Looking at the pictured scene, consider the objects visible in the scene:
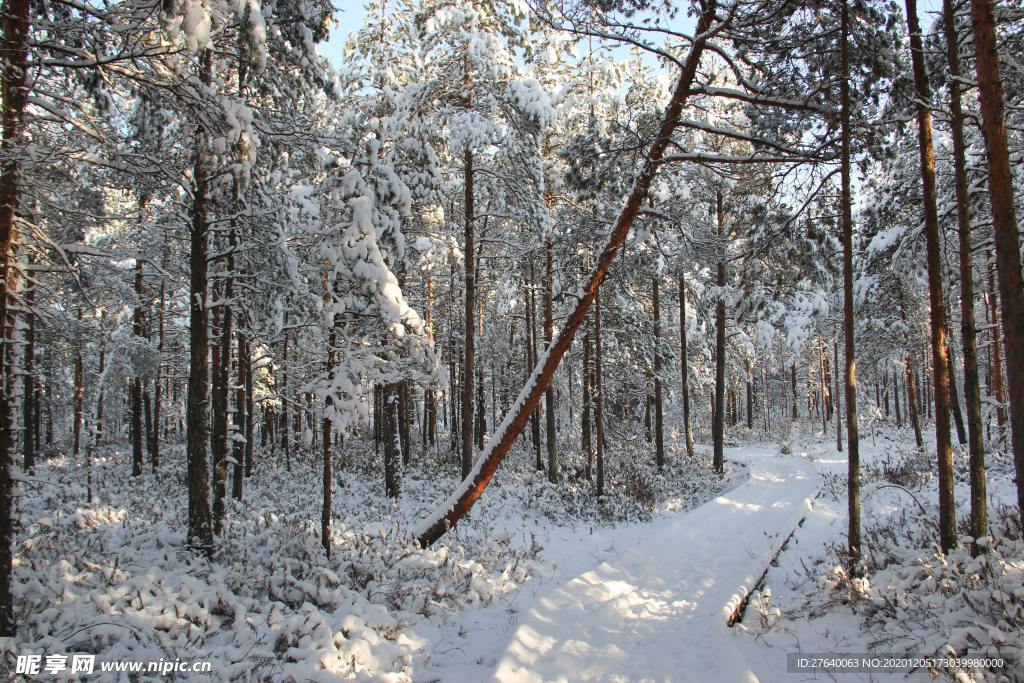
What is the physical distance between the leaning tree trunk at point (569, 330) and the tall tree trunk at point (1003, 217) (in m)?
3.73

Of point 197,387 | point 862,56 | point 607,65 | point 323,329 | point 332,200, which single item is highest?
point 607,65

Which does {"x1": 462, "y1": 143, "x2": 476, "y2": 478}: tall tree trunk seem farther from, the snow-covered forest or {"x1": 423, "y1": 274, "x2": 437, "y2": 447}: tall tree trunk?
{"x1": 423, "y1": 274, "x2": 437, "y2": 447}: tall tree trunk

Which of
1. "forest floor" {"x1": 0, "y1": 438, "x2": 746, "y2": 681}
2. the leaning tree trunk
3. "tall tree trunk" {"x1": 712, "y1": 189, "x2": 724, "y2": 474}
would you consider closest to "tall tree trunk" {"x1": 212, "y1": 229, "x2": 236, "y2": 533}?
"forest floor" {"x1": 0, "y1": 438, "x2": 746, "y2": 681}

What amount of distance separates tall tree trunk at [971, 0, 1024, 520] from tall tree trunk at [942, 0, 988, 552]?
1637 mm

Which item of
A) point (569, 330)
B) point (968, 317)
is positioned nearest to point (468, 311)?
point (569, 330)

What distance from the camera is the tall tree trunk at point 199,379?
831 centimetres

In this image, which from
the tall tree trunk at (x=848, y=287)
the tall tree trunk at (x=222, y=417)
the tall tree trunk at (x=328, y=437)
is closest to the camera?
the tall tree trunk at (x=848, y=287)

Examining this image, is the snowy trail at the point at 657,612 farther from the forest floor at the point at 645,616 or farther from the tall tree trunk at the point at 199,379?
the tall tree trunk at the point at 199,379

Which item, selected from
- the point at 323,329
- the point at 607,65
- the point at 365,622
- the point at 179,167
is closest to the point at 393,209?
the point at 323,329

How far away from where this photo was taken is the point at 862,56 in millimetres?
7531

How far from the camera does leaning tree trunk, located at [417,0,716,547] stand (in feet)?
27.1

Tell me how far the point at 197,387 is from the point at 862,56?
11795mm

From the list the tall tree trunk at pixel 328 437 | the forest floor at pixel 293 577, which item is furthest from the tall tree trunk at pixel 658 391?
the tall tree trunk at pixel 328 437

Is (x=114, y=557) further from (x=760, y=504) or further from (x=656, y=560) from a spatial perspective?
(x=760, y=504)
